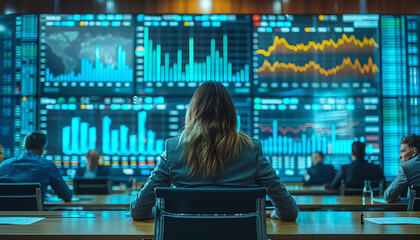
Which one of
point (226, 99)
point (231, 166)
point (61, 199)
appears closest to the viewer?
point (231, 166)

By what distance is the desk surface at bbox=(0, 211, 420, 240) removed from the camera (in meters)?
2.04

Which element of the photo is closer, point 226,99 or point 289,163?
point 226,99

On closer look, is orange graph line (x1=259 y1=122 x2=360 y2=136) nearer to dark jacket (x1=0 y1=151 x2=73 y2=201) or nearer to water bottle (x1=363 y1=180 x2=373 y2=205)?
water bottle (x1=363 y1=180 x2=373 y2=205)

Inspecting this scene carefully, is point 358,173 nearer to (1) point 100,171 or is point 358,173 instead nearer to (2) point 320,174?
(2) point 320,174

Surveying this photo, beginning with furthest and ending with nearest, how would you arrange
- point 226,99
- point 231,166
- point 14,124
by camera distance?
point 14,124 → point 226,99 → point 231,166

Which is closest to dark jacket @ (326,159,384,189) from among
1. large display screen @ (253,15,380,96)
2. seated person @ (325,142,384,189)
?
seated person @ (325,142,384,189)

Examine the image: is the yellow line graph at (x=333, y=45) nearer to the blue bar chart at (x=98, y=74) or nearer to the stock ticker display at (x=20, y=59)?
the blue bar chart at (x=98, y=74)

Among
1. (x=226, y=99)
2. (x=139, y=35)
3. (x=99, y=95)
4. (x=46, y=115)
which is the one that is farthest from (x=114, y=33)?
(x=226, y=99)

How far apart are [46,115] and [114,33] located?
1.39 meters

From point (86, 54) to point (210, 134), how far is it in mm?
4508

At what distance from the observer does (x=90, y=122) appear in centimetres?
620

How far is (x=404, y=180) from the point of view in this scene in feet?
12.2

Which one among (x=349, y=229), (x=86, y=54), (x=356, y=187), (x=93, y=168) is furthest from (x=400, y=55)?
(x=349, y=229)

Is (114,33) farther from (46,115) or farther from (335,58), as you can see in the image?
(335,58)
